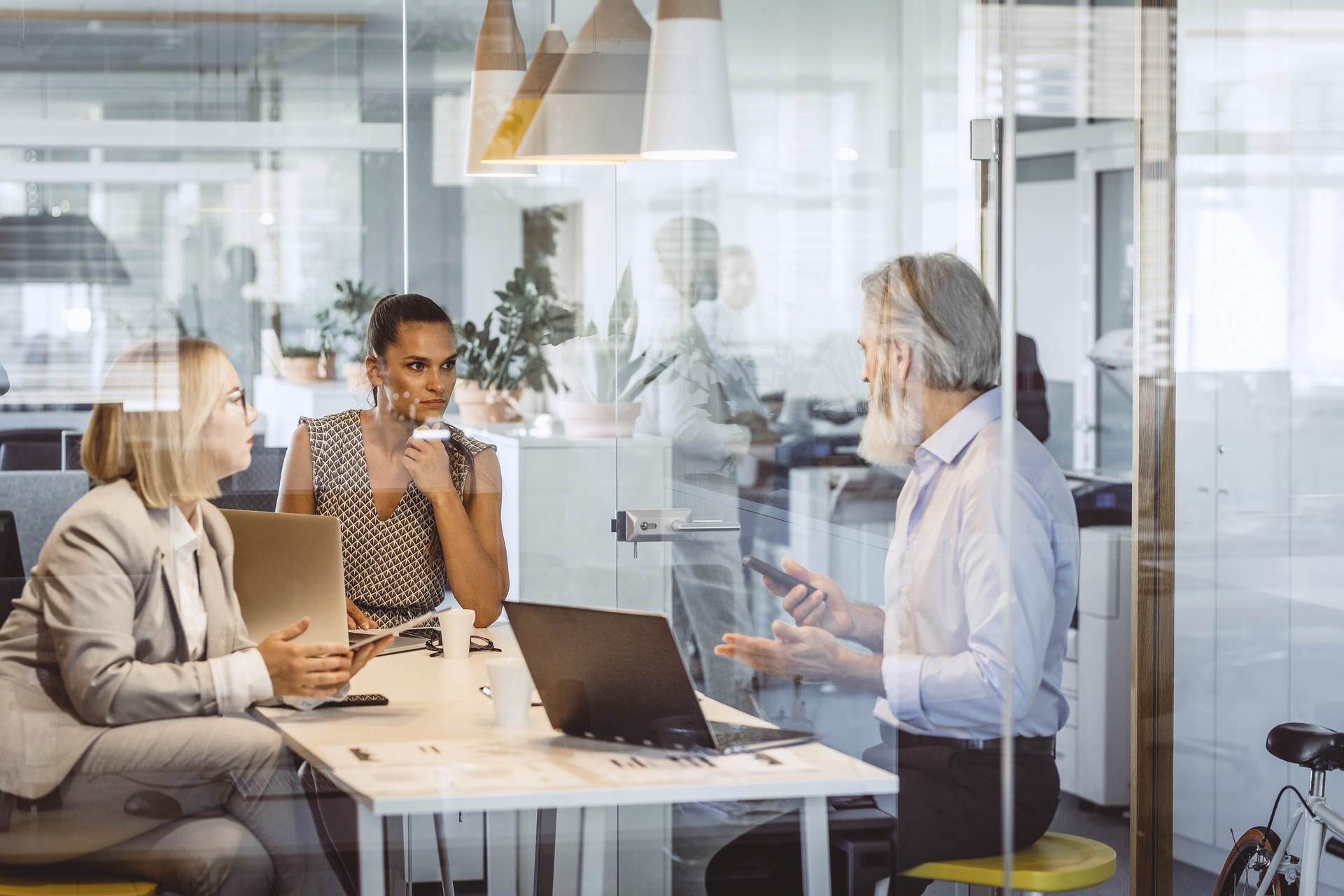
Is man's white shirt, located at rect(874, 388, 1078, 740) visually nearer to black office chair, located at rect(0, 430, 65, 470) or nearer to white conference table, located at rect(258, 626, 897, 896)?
white conference table, located at rect(258, 626, 897, 896)

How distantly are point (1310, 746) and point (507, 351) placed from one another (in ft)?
5.63

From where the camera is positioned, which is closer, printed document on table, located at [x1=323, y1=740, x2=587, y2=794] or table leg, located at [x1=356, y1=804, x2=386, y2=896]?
printed document on table, located at [x1=323, y1=740, x2=587, y2=794]

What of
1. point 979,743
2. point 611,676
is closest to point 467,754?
point 611,676

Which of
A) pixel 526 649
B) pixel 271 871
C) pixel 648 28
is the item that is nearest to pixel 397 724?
pixel 526 649

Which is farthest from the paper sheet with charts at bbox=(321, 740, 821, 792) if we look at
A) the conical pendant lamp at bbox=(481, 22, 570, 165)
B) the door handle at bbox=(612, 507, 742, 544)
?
the conical pendant lamp at bbox=(481, 22, 570, 165)

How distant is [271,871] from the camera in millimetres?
2195

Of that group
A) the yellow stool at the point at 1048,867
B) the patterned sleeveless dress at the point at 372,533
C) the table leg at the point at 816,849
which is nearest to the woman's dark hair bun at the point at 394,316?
the patterned sleeveless dress at the point at 372,533

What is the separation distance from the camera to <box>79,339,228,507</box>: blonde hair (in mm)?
2119

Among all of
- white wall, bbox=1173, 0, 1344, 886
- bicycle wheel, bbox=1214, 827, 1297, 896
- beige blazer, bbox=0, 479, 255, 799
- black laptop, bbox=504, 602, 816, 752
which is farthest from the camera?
white wall, bbox=1173, 0, 1344, 886

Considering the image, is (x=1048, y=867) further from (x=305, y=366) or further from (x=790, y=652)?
(x=305, y=366)

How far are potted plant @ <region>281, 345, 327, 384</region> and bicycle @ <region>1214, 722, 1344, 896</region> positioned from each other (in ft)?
6.41

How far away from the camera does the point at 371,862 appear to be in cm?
221

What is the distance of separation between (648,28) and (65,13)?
3.09ft

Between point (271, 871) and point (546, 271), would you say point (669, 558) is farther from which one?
point (271, 871)
